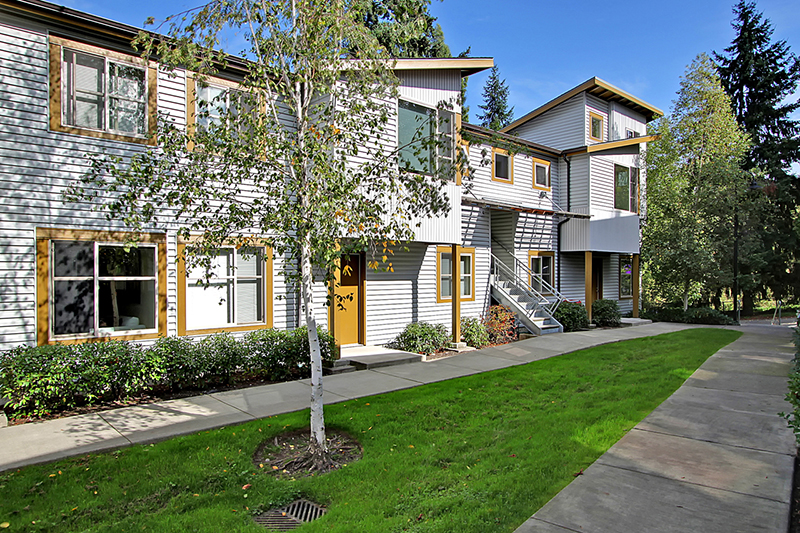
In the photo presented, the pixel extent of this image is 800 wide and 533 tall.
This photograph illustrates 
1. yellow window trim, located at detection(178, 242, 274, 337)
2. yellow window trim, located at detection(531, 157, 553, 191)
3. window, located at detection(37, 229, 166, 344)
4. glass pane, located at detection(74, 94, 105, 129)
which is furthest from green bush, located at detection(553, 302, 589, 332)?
glass pane, located at detection(74, 94, 105, 129)

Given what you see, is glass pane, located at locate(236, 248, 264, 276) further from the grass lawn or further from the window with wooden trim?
the window with wooden trim

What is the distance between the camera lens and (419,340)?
40.8 feet

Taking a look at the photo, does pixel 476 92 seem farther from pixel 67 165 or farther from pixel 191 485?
pixel 191 485

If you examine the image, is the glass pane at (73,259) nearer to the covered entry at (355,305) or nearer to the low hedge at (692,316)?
the covered entry at (355,305)

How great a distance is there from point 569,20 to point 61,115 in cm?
1759

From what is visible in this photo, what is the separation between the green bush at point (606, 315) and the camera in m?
18.6

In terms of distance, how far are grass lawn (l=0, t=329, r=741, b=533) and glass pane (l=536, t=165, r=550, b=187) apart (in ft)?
38.8

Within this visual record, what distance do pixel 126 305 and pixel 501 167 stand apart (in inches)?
484

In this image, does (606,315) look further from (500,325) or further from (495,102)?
(495,102)

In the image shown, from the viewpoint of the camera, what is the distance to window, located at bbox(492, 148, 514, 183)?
16348 mm

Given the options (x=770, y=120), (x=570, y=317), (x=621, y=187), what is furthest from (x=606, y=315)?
(x=770, y=120)

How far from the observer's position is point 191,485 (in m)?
4.66

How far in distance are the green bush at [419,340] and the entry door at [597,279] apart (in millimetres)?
10817

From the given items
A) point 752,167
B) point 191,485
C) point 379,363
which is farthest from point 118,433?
point 752,167
